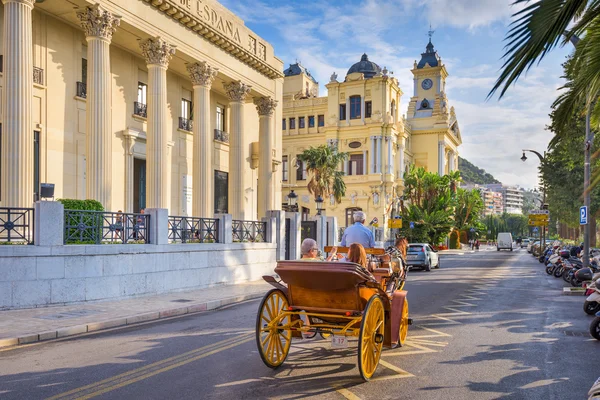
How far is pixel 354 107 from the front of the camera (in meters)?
59.4

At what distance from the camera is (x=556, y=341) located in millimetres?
8867

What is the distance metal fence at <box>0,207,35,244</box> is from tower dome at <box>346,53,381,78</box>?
51502 millimetres

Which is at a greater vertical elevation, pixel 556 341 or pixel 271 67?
pixel 271 67

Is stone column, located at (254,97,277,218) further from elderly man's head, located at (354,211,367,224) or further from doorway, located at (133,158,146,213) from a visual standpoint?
elderly man's head, located at (354,211,367,224)

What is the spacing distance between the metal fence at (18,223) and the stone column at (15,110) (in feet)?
5.16

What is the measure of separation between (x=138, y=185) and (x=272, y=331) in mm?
18109

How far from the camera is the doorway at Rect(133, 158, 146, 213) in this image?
75.9ft

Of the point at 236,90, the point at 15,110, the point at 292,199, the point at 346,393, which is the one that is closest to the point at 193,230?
the point at 15,110

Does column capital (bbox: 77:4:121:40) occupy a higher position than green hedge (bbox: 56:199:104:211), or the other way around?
column capital (bbox: 77:4:121:40)

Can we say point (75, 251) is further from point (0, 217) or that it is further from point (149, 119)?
point (149, 119)

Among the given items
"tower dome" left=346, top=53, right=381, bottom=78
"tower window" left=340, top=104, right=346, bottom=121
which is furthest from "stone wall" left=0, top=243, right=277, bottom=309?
"tower dome" left=346, top=53, right=381, bottom=78

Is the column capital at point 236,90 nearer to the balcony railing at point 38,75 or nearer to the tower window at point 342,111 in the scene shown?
the balcony railing at point 38,75

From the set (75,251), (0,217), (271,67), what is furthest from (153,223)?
(271,67)

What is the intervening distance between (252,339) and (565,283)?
16469mm
